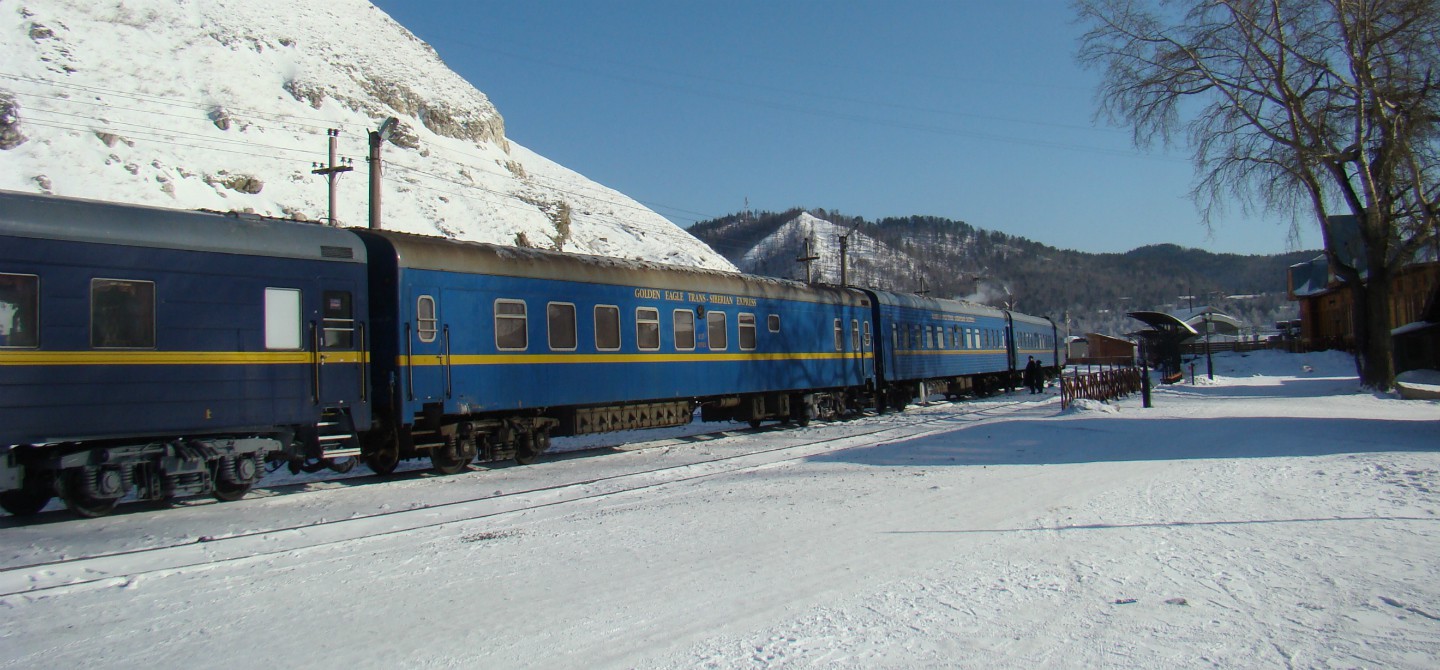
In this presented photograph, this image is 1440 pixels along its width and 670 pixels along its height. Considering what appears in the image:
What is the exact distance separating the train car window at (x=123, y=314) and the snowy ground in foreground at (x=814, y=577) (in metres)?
1.75

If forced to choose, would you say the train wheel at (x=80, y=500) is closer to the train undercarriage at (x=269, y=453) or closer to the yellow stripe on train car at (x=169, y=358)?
the train undercarriage at (x=269, y=453)

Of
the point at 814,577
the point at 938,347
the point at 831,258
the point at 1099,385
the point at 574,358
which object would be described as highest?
the point at 831,258

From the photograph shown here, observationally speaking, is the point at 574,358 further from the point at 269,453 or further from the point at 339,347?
the point at 269,453

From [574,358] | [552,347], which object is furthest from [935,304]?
[552,347]

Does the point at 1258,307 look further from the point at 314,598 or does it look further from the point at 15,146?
the point at 314,598

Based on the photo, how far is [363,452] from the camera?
12297 millimetres

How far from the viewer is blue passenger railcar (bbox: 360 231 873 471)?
12.1 metres

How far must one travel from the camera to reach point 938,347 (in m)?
29.2

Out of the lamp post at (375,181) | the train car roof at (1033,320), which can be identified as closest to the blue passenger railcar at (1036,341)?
the train car roof at (1033,320)

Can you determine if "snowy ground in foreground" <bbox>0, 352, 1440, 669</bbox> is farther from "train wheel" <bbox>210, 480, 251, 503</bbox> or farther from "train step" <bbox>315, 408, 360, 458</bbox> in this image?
"train step" <bbox>315, 408, 360, 458</bbox>

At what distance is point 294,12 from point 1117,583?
115 meters

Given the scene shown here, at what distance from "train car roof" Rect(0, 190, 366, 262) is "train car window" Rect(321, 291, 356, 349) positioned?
47cm

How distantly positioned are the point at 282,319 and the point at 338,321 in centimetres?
71

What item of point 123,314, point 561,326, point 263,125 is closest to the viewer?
point 123,314
